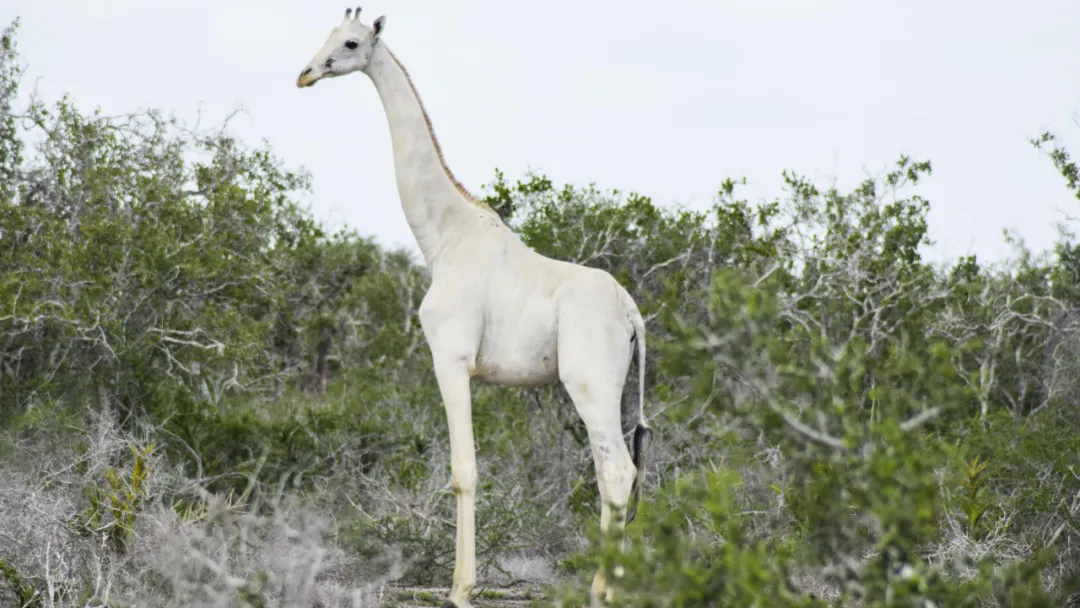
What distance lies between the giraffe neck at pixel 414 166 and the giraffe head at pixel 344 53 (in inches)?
2.6

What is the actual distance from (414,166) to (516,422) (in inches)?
203

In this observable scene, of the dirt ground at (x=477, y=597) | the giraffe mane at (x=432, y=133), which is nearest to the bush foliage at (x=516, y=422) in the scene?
the dirt ground at (x=477, y=597)

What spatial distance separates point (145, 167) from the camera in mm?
11102

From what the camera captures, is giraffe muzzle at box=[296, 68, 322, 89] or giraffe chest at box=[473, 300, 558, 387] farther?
giraffe muzzle at box=[296, 68, 322, 89]

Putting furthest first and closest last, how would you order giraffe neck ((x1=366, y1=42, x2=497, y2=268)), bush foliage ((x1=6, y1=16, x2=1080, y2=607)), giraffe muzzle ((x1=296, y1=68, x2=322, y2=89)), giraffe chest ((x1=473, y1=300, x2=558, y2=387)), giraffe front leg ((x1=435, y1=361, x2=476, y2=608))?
1. giraffe neck ((x1=366, y1=42, x2=497, y2=268))
2. giraffe muzzle ((x1=296, y1=68, x2=322, y2=89))
3. giraffe chest ((x1=473, y1=300, x2=558, y2=387))
4. giraffe front leg ((x1=435, y1=361, x2=476, y2=608))
5. bush foliage ((x1=6, y1=16, x2=1080, y2=607))

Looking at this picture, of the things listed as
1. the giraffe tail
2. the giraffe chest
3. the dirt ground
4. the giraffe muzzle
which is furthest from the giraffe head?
the dirt ground

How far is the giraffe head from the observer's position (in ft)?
20.7

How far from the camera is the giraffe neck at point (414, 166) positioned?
21.1 ft

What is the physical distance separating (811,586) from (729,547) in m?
2.96

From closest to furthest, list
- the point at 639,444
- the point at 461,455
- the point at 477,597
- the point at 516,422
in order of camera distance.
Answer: the point at 461,455
the point at 639,444
the point at 477,597
the point at 516,422

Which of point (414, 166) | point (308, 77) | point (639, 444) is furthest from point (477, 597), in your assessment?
point (308, 77)

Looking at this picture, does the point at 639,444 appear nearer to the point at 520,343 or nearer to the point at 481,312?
the point at 520,343

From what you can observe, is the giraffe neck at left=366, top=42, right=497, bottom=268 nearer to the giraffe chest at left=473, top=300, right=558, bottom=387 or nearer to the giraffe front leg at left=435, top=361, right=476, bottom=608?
the giraffe chest at left=473, top=300, right=558, bottom=387

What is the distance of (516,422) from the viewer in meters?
11.2
